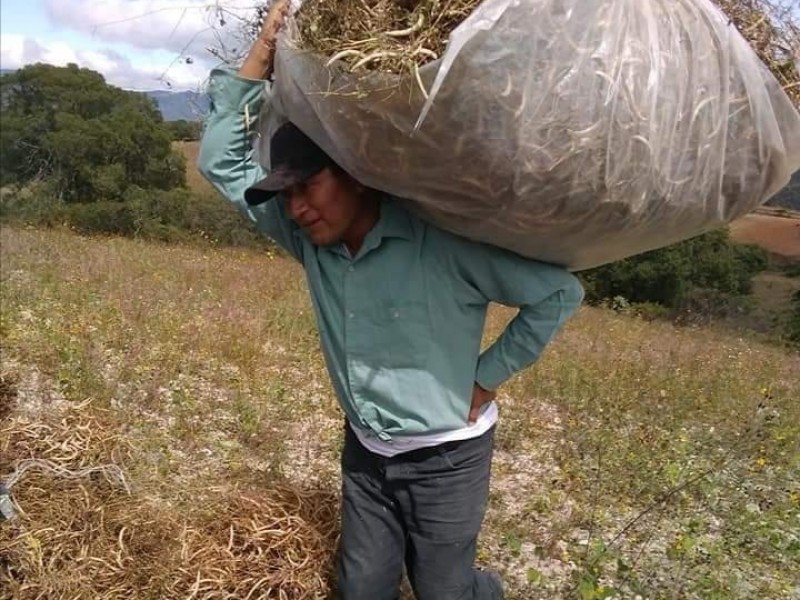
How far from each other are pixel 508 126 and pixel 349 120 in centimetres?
32

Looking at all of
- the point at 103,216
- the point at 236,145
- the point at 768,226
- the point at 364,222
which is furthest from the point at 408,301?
the point at 103,216

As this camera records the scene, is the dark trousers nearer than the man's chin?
No

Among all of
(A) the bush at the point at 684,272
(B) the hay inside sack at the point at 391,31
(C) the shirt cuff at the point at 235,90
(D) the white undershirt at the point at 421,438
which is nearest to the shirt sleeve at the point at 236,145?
(C) the shirt cuff at the point at 235,90

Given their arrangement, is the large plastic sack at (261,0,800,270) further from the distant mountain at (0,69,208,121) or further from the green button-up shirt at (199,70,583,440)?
the distant mountain at (0,69,208,121)

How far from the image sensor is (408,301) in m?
1.87

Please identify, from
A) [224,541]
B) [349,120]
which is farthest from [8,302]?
[349,120]

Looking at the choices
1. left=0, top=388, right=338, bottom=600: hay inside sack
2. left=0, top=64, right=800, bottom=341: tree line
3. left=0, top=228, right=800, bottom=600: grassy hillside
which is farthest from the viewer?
left=0, top=64, right=800, bottom=341: tree line

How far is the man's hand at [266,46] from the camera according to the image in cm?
169

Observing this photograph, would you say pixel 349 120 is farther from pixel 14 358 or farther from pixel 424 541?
pixel 14 358

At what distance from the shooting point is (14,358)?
4840 mm

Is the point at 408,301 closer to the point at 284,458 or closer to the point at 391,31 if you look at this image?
the point at 391,31

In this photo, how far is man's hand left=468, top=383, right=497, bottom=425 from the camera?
2004 millimetres

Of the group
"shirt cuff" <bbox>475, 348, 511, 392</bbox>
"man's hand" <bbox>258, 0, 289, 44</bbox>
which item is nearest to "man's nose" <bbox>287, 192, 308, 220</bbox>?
"man's hand" <bbox>258, 0, 289, 44</bbox>

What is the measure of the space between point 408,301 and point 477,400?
35 cm
